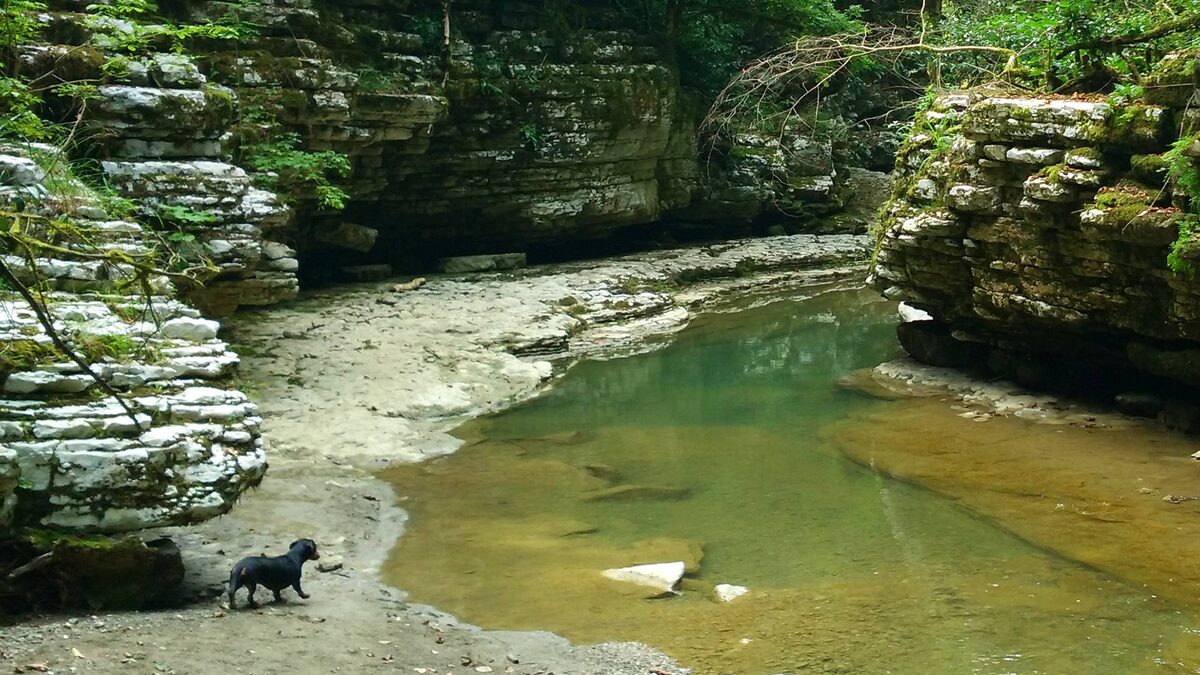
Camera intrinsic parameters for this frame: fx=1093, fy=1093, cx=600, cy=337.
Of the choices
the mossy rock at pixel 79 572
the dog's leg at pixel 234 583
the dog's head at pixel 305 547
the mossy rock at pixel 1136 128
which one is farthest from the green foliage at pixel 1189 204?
the mossy rock at pixel 79 572

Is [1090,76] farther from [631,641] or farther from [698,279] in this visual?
[698,279]

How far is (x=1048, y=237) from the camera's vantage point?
13438mm

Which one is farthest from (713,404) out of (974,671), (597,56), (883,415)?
(597,56)

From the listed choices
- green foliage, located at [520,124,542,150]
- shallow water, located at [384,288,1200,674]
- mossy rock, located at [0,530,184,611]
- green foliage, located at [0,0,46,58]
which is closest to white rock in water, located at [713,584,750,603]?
Result: shallow water, located at [384,288,1200,674]

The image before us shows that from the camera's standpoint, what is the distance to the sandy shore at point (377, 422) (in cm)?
682

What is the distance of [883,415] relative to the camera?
14.6 m

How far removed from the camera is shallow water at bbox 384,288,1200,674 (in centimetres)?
754

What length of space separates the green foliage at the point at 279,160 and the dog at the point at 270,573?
27.4ft

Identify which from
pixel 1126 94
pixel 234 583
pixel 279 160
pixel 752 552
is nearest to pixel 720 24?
pixel 279 160

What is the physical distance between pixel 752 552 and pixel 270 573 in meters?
4.15

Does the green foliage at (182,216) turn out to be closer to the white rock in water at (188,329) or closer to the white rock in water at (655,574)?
the white rock in water at (188,329)

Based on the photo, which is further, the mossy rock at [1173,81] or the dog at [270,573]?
the mossy rock at [1173,81]

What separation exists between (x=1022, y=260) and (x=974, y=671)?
8.10m

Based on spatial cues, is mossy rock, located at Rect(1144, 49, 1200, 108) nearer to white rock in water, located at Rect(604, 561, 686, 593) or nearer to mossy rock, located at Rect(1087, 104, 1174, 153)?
mossy rock, located at Rect(1087, 104, 1174, 153)
